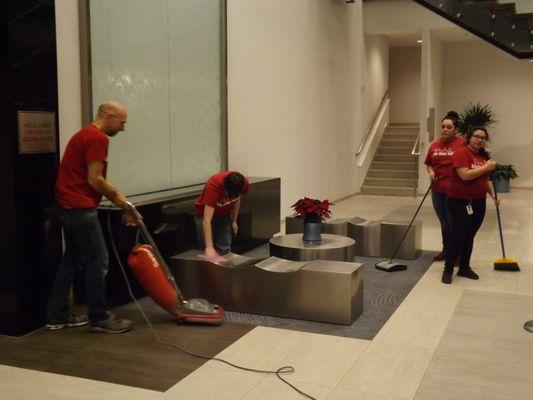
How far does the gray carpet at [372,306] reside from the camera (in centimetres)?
477

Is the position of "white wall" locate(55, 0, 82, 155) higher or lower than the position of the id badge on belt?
higher

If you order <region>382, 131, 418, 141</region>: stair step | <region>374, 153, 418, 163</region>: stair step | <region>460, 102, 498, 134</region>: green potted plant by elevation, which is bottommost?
<region>374, 153, 418, 163</region>: stair step

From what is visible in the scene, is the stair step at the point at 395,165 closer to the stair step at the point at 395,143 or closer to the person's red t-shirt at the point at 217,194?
the stair step at the point at 395,143

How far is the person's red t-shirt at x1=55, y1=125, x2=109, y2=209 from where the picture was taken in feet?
14.2

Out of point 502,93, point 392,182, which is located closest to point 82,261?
point 392,182

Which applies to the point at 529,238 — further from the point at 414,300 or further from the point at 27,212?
the point at 27,212

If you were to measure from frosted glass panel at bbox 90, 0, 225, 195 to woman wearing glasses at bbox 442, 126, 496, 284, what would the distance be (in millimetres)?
2960

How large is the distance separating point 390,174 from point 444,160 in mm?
8200

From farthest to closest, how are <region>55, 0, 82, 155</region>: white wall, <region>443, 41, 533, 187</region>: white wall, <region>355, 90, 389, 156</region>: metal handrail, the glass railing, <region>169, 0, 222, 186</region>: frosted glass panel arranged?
<region>443, 41, 533, 187</region>: white wall, <region>355, 90, 389, 156</region>: metal handrail, the glass railing, <region>169, 0, 222, 186</region>: frosted glass panel, <region>55, 0, 82, 155</region>: white wall

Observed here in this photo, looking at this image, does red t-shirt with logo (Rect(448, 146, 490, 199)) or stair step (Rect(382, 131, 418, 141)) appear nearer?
red t-shirt with logo (Rect(448, 146, 490, 199))

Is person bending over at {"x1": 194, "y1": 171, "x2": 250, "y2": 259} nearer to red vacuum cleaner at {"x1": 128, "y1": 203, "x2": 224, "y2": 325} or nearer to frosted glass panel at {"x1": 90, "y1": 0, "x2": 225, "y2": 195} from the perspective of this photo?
red vacuum cleaner at {"x1": 128, "y1": 203, "x2": 224, "y2": 325}

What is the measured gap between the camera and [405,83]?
58.5 feet

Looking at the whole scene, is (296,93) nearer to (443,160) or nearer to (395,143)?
(443,160)

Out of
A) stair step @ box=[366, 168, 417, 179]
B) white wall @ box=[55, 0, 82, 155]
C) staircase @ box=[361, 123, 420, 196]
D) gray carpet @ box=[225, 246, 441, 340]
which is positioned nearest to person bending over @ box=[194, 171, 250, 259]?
gray carpet @ box=[225, 246, 441, 340]
